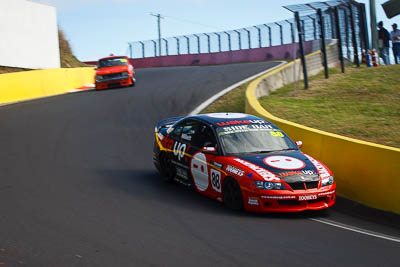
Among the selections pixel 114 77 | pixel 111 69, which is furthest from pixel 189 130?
pixel 111 69

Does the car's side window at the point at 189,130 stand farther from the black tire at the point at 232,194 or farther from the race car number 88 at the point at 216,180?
the black tire at the point at 232,194

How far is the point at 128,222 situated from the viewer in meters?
7.45

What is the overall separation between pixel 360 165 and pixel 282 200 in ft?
5.71

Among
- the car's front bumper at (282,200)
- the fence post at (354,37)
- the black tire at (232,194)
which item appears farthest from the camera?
the fence post at (354,37)

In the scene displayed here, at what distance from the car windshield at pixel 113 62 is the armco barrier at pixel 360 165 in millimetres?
17318

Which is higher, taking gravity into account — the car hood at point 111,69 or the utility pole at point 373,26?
the utility pole at point 373,26

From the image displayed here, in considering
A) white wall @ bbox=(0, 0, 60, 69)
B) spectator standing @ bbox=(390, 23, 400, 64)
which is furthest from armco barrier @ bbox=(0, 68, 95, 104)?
spectator standing @ bbox=(390, 23, 400, 64)

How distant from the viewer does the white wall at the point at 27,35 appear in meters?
29.4

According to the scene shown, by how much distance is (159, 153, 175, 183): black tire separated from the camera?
33.2ft

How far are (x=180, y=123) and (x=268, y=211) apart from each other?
2.92 m

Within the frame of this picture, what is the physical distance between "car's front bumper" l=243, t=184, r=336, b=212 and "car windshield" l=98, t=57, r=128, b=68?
64.9 ft

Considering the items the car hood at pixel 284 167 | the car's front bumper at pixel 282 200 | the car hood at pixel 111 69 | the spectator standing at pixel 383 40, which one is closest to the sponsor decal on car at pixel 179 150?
the car hood at pixel 284 167

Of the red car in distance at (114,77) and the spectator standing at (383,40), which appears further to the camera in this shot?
the red car in distance at (114,77)

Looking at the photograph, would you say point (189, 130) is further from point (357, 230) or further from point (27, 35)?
point (27, 35)
